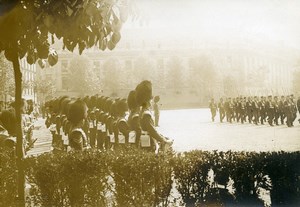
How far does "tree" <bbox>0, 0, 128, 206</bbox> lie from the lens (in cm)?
501

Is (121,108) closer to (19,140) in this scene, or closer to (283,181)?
(19,140)

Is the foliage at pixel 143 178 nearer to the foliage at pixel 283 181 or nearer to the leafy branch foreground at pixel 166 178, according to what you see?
the leafy branch foreground at pixel 166 178

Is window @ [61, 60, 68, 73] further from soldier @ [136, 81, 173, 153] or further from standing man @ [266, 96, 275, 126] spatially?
soldier @ [136, 81, 173, 153]

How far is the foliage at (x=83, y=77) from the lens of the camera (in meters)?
70.1

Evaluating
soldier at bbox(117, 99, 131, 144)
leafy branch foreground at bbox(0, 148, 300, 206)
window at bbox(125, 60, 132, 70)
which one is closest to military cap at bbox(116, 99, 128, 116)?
soldier at bbox(117, 99, 131, 144)

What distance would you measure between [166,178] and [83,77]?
6659 centimetres

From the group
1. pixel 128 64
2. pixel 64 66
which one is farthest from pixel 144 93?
pixel 128 64

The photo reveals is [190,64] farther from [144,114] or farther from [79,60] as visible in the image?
[144,114]

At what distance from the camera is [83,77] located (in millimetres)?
70500

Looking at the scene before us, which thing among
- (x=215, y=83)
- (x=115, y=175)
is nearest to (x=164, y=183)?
(x=115, y=175)

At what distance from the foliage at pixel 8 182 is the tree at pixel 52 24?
0.30 feet

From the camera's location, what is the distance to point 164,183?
4.95 m

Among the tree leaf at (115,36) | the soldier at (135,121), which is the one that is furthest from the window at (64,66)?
the tree leaf at (115,36)

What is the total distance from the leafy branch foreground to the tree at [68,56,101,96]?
6509 cm
